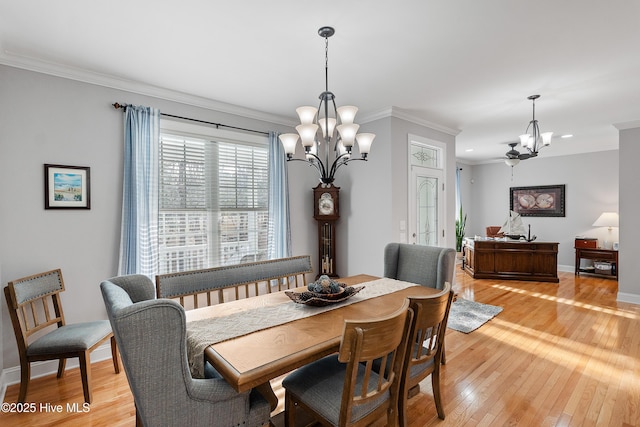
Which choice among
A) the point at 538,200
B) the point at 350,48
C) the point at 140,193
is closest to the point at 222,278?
the point at 140,193

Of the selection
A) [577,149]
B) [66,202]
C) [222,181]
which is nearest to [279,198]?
[222,181]

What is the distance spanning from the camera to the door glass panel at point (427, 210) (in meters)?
4.39

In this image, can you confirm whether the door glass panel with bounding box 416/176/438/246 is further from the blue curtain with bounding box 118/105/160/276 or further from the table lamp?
the table lamp

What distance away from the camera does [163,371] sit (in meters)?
1.20

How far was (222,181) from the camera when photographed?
3.58m

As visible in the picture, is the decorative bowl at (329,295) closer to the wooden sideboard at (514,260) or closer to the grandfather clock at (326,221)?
the grandfather clock at (326,221)

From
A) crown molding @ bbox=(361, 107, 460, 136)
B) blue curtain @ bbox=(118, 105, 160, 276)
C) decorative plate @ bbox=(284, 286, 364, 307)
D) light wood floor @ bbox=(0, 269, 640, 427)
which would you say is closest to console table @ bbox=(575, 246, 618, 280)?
→ light wood floor @ bbox=(0, 269, 640, 427)

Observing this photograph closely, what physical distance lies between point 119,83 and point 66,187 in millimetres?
1050

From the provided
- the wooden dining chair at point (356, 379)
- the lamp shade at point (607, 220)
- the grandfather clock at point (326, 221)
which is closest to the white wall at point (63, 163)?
the grandfather clock at point (326, 221)

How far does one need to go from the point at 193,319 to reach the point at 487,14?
2.60 metres

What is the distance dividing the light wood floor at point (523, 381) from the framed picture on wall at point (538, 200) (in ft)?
11.4

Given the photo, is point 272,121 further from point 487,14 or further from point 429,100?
point 487,14

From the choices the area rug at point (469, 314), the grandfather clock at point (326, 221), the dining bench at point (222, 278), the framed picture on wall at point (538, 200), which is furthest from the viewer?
the framed picture on wall at point (538, 200)

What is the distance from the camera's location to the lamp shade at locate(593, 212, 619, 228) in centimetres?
584
